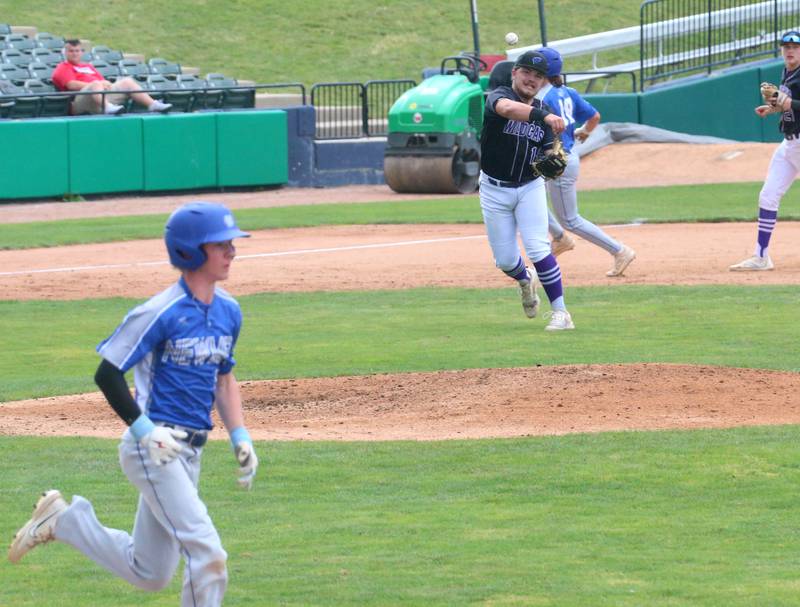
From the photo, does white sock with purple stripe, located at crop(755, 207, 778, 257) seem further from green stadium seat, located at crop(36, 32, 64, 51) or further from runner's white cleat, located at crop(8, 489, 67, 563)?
green stadium seat, located at crop(36, 32, 64, 51)

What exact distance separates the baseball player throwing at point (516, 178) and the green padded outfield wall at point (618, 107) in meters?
17.0

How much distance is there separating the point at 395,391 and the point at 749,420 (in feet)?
8.01

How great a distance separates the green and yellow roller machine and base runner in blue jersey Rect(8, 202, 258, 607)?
745 inches

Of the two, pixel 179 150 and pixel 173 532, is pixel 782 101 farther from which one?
pixel 179 150

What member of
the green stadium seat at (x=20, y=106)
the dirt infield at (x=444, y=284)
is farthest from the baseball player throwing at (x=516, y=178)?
the green stadium seat at (x=20, y=106)

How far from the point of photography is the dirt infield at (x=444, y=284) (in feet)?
31.6

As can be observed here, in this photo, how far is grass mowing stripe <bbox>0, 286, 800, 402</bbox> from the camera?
37.8ft

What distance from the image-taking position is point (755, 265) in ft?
53.0

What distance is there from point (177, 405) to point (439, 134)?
1936 centimetres

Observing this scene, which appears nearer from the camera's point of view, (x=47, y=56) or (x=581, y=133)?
(x=581, y=133)

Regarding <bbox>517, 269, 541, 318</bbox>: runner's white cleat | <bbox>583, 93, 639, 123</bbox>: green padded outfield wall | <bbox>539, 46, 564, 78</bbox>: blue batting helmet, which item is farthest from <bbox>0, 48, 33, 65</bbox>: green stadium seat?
<bbox>539, 46, 564, 78</bbox>: blue batting helmet

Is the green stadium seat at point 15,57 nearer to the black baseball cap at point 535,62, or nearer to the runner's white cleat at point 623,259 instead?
the runner's white cleat at point 623,259

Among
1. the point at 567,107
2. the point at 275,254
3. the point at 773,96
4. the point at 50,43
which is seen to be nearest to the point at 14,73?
the point at 50,43

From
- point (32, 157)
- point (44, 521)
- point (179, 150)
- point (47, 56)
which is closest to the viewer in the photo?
point (44, 521)
